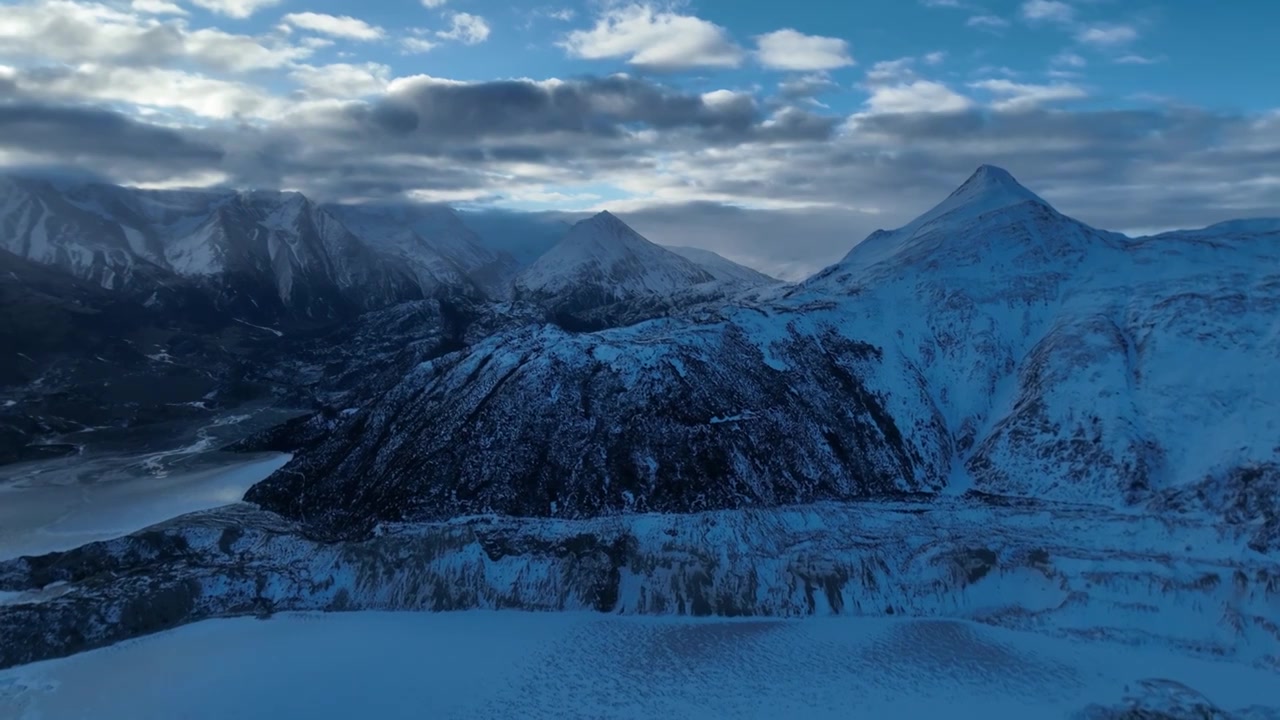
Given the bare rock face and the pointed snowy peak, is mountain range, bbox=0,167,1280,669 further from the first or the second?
the pointed snowy peak

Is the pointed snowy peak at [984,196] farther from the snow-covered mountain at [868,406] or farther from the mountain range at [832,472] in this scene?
the snow-covered mountain at [868,406]

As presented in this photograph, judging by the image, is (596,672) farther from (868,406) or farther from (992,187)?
(992,187)

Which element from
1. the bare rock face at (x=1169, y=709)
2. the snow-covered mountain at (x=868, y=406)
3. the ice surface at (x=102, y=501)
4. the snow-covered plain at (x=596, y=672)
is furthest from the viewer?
the ice surface at (x=102, y=501)

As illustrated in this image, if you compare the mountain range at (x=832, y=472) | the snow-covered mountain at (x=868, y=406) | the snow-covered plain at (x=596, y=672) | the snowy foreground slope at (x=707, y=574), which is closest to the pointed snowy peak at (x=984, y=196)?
the mountain range at (x=832, y=472)

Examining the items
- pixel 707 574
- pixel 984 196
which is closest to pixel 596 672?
pixel 707 574

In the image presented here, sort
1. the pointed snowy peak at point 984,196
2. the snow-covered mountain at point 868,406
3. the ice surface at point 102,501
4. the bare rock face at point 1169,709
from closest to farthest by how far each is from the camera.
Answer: the bare rock face at point 1169,709
the snow-covered mountain at point 868,406
the ice surface at point 102,501
the pointed snowy peak at point 984,196

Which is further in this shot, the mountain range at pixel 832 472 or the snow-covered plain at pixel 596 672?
the mountain range at pixel 832 472
